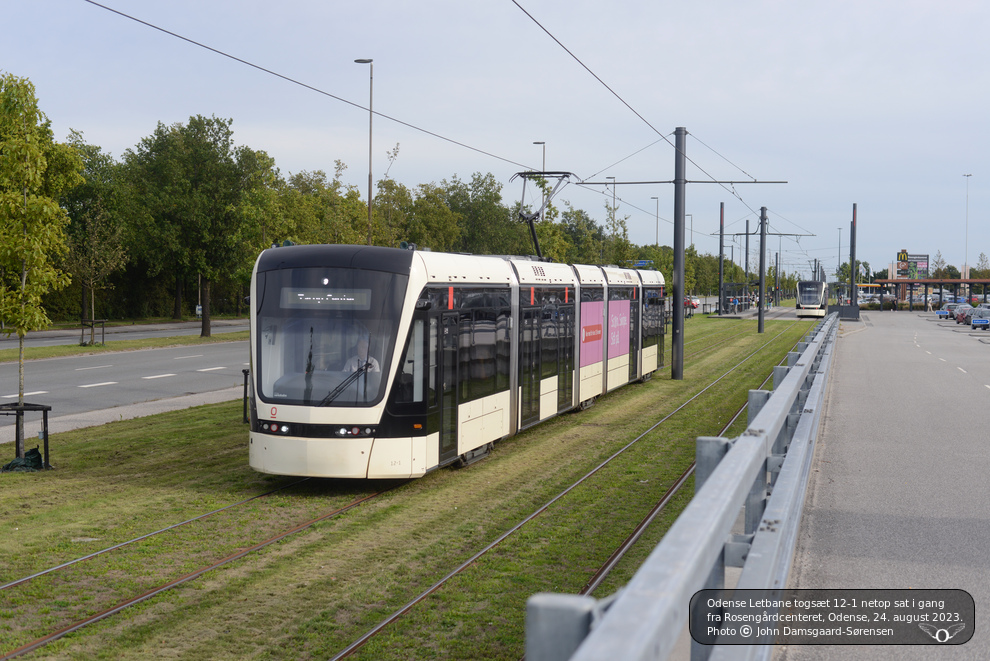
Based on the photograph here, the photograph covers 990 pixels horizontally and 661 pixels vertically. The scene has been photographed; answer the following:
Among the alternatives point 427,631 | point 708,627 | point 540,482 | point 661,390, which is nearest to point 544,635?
point 708,627

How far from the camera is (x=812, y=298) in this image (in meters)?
71.3

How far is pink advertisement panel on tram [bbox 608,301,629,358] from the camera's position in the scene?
2009 centimetres

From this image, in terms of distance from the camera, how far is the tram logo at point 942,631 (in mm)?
5518

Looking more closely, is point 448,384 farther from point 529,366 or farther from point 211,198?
point 211,198

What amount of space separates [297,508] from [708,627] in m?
7.56

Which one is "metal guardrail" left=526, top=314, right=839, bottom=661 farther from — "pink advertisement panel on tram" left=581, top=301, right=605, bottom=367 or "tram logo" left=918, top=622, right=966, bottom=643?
"pink advertisement panel on tram" left=581, top=301, right=605, bottom=367

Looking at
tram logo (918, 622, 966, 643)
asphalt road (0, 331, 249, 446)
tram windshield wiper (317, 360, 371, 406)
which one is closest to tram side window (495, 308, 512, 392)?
Answer: tram windshield wiper (317, 360, 371, 406)

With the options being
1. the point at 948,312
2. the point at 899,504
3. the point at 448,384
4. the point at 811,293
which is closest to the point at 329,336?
the point at 448,384

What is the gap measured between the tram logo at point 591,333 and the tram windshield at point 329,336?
24.9ft

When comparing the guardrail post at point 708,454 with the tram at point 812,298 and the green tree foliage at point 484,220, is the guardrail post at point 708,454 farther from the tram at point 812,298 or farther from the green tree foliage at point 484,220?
the green tree foliage at point 484,220

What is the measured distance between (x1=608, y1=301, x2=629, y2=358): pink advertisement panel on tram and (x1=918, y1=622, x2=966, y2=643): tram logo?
46.9ft

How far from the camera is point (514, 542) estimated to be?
8.75 meters

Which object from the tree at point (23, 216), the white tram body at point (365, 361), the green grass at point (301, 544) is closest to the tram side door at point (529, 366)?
the green grass at point (301, 544)

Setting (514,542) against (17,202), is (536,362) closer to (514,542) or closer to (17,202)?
(514,542)
